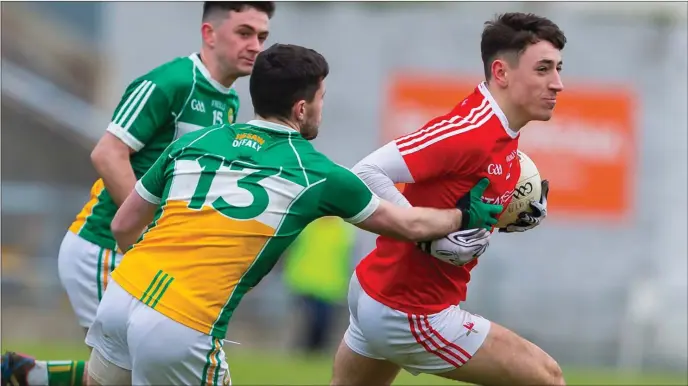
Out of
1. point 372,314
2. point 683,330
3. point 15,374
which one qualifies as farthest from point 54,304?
point 372,314

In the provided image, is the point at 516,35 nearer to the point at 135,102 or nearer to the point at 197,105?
the point at 197,105

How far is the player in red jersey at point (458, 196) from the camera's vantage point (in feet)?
17.7

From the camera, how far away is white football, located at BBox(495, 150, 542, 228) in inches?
226

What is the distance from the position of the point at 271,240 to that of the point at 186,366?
630mm

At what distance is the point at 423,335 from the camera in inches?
218

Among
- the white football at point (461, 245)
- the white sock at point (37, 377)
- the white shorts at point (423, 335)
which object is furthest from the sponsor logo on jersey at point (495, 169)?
the white sock at point (37, 377)

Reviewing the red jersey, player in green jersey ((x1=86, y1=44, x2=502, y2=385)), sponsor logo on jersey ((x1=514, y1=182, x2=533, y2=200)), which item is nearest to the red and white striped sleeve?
the red jersey

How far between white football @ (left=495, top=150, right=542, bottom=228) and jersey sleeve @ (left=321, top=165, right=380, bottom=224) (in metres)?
1.01

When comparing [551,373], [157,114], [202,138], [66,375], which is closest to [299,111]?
[202,138]

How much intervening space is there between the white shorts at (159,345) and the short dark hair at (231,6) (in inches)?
87.8

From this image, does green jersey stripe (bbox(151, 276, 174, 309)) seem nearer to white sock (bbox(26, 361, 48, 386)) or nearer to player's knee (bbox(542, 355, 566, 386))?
player's knee (bbox(542, 355, 566, 386))

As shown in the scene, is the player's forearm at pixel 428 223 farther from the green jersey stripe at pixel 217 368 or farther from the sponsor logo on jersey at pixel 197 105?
the sponsor logo on jersey at pixel 197 105

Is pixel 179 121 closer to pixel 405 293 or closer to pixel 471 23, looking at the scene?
pixel 405 293

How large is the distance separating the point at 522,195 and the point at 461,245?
0.66m
